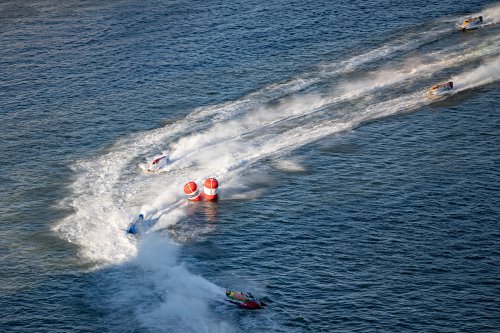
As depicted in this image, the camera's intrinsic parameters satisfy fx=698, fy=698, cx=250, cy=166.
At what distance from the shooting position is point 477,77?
147m

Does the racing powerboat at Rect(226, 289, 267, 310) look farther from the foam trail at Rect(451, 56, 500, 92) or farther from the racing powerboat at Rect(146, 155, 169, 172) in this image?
the foam trail at Rect(451, 56, 500, 92)

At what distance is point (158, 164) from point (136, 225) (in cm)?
1848

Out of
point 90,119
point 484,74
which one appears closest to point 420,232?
point 484,74

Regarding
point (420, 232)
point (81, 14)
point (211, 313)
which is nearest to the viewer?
point (211, 313)

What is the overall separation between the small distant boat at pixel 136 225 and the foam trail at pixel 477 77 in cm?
7384

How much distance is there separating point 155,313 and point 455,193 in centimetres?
5250

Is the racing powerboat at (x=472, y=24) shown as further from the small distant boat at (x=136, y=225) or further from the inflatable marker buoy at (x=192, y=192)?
the small distant boat at (x=136, y=225)

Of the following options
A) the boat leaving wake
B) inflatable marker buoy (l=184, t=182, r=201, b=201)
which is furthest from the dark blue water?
inflatable marker buoy (l=184, t=182, r=201, b=201)

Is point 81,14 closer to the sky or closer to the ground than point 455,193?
closer to the sky

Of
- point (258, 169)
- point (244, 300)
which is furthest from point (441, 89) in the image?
point (244, 300)

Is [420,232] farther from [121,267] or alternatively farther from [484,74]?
[484,74]

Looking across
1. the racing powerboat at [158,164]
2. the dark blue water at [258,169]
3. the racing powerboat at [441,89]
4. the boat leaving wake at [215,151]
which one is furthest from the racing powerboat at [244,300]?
the racing powerboat at [441,89]

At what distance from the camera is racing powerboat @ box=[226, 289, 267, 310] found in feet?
295

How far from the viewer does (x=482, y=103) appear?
13912cm
